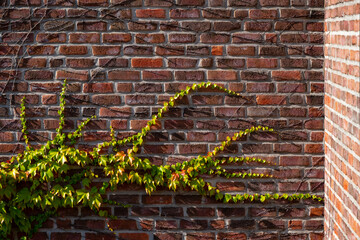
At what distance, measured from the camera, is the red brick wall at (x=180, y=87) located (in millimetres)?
2947

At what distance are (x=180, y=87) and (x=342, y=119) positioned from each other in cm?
96

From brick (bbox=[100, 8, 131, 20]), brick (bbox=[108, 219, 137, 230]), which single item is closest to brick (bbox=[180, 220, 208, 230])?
brick (bbox=[108, 219, 137, 230])

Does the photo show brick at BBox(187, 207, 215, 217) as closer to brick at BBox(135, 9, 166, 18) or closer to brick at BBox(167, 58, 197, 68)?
brick at BBox(167, 58, 197, 68)

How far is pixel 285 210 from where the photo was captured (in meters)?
3.03

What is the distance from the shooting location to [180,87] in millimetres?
2992

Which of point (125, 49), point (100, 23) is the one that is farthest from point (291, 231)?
point (100, 23)

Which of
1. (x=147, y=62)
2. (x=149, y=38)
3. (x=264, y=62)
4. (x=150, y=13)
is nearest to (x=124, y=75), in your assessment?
(x=147, y=62)

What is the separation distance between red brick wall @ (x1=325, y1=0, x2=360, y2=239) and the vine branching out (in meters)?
0.31

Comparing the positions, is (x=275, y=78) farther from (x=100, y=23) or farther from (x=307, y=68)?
(x=100, y=23)

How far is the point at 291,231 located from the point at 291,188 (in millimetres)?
269

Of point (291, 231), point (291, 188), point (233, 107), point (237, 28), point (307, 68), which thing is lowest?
point (291, 231)

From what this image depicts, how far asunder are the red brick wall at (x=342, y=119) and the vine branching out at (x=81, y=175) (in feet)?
1.00

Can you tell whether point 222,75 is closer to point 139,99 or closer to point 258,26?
point 258,26

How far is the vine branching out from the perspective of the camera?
9.66 ft
